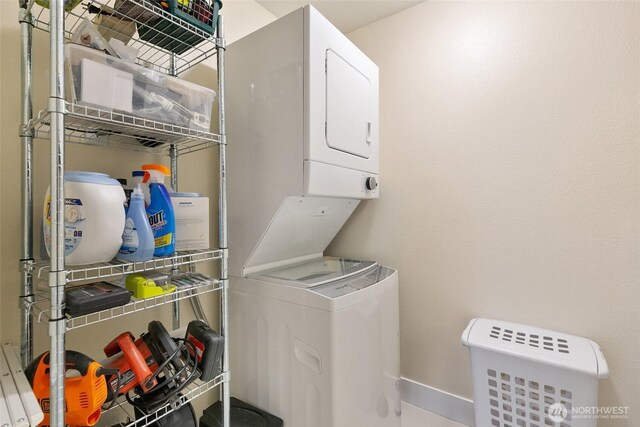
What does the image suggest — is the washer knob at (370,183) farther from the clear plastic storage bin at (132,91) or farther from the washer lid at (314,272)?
the clear plastic storage bin at (132,91)

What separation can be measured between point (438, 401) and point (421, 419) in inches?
6.4

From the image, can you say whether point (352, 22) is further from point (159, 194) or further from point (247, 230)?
point (159, 194)

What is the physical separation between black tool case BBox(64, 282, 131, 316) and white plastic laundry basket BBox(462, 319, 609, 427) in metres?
→ 1.64

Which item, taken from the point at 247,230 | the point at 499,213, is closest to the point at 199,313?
the point at 247,230

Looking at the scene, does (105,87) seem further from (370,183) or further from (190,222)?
(370,183)

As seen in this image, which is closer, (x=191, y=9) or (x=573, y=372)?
(x=191, y=9)

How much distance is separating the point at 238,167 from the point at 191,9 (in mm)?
724

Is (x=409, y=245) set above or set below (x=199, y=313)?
above

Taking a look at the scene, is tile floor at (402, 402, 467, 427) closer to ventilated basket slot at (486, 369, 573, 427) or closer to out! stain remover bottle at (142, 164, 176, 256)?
ventilated basket slot at (486, 369, 573, 427)

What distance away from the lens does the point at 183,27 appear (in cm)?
117

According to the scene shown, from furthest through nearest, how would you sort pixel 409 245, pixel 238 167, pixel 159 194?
pixel 409 245
pixel 238 167
pixel 159 194

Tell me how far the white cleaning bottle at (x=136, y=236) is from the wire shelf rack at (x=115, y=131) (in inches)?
10.2

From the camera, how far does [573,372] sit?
56.0 inches

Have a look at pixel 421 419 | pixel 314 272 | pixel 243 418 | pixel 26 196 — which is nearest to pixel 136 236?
pixel 26 196
